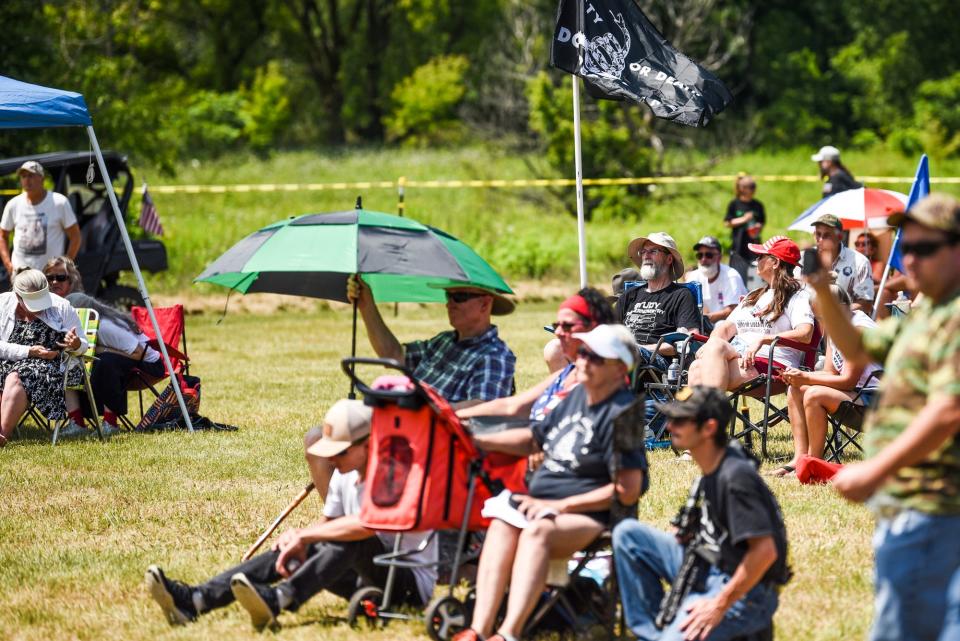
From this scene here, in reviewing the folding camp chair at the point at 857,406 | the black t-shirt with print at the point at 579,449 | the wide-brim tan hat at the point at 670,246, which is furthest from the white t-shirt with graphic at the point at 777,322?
the black t-shirt with print at the point at 579,449

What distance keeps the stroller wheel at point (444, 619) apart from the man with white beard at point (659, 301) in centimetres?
433

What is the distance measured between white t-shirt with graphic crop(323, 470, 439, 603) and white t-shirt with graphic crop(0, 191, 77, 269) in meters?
6.95

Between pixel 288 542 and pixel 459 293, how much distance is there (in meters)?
1.48

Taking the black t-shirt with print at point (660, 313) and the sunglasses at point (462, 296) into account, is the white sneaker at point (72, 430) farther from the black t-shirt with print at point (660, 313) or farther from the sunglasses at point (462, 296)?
the sunglasses at point (462, 296)

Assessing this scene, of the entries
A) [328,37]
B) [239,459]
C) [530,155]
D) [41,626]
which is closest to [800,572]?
[41,626]

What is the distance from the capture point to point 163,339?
9.92m

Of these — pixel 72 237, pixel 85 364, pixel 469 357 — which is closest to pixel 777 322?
pixel 469 357

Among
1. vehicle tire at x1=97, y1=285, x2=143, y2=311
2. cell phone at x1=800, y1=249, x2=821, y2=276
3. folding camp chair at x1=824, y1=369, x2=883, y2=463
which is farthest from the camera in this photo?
vehicle tire at x1=97, y1=285, x2=143, y2=311

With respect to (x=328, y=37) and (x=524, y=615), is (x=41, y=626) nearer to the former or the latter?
(x=524, y=615)

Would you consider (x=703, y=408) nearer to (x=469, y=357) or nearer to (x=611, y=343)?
(x=611, y=343)

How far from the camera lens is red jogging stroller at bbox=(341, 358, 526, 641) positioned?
4844mm

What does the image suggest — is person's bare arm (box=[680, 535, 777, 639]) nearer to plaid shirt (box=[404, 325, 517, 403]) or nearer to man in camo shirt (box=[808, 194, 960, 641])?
man in camo shirt (box=[808, 194, 960, 641])

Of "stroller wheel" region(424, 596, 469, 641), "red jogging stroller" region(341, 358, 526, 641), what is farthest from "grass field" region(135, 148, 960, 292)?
"stroller wheel" region(424, 596, 469, 641)

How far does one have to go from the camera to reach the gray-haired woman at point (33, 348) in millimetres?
8898
